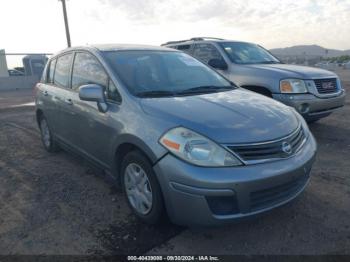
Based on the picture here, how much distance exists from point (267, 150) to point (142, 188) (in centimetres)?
121

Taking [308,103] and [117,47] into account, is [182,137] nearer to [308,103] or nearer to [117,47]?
[117,47]

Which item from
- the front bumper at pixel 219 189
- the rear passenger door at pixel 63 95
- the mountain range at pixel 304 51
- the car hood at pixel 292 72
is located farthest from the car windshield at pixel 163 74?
the mountain range at pixel 304 51

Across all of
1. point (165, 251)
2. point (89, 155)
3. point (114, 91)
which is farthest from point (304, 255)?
point (89, 155)

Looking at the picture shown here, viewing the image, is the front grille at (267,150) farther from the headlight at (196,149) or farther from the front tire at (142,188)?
the front tire at (142,188)

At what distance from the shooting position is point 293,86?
547cm

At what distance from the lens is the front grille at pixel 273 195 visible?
8.55 ft

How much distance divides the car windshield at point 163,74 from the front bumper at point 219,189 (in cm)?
105

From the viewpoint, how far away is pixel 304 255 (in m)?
2.64

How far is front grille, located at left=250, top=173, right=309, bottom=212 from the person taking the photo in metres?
2.61

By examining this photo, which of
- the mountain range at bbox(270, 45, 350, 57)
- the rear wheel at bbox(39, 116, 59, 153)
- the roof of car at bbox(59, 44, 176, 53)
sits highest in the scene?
the roof of car at bbox(59, 44, 176, 53)

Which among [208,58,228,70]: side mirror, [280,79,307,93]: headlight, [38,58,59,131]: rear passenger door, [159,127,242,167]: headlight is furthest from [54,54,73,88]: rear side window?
[280,79,307,93]: headlight

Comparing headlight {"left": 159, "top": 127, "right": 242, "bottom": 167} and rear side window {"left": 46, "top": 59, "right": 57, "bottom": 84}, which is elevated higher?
rear side window {"left": 46, "top": 59, "right": 57, "bottom": 84}

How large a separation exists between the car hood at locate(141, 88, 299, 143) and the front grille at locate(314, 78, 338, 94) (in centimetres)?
264

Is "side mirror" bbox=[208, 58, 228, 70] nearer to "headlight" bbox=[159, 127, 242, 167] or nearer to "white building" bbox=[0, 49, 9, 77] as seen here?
"headlight" bbox=[159, 127, 242, 167]
